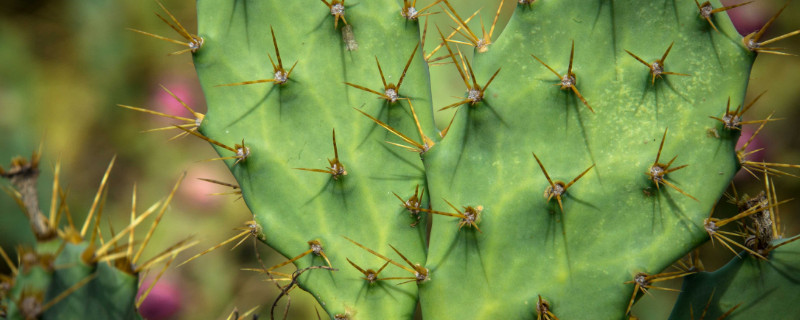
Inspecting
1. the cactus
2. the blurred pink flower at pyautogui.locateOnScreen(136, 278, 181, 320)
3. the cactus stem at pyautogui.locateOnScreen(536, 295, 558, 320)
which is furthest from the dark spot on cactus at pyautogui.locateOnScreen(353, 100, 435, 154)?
the blurred pink flower at pyautogui.locateOnScreen(136, 278, 181, 320)

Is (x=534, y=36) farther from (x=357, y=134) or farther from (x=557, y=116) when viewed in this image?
(x=357, y=134)

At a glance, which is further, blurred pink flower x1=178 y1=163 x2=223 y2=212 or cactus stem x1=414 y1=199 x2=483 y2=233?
blurred pink flower x1=178 y1=163 x2=223 y2=212

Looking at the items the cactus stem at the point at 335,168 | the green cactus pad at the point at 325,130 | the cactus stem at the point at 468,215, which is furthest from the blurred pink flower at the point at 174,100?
the cactus stem at the point at 468,215

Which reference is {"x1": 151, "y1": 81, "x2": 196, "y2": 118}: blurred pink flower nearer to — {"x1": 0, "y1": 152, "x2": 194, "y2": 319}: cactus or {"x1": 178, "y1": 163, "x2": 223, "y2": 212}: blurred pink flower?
{"x1": 178, "y1": 163, "x2": 223, "y2": 212}: blurred pink flower

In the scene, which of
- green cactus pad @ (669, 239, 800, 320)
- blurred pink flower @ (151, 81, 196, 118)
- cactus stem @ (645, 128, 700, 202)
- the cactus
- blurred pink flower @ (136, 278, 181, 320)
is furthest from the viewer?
blurred pink flower @ (151, 81, 196, 118)

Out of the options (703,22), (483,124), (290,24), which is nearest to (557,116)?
(483,124)

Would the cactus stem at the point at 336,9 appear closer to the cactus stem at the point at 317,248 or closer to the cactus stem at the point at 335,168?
the cactus stem at the point at 335,168

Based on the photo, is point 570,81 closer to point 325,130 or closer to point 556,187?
point 556,187
